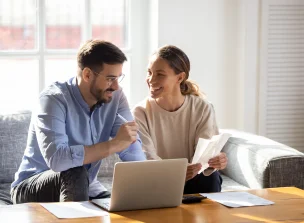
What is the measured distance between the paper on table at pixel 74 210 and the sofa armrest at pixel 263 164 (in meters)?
1.19

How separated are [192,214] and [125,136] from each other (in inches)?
21.7

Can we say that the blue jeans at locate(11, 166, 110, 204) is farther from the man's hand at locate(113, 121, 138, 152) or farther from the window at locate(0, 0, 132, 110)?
the window at locate(0, 0, 132, 110)

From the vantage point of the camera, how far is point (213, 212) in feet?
8.29

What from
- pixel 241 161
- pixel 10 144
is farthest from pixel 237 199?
pixel 10 144

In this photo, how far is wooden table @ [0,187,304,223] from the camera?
93.8 inches

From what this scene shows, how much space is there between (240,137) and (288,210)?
4.50 feet

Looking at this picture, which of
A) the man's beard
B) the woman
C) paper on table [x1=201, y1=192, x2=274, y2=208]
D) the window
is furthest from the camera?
the window

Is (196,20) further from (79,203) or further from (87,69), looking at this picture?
(79,203)

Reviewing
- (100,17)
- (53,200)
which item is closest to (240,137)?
(100,17)

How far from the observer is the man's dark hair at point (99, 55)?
9.83ft

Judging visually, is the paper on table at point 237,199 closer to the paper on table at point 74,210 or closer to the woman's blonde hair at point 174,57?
the paper on table at point 74,210

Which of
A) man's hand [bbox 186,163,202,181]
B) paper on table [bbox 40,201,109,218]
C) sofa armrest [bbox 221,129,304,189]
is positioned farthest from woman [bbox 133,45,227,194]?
paper on table [bbox 40,201,109,218]

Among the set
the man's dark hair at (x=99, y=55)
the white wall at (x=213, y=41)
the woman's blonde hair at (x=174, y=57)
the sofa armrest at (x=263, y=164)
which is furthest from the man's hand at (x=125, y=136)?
the white wall at (x=213, y=41)

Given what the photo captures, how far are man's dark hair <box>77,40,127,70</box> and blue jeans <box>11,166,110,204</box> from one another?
458mm
